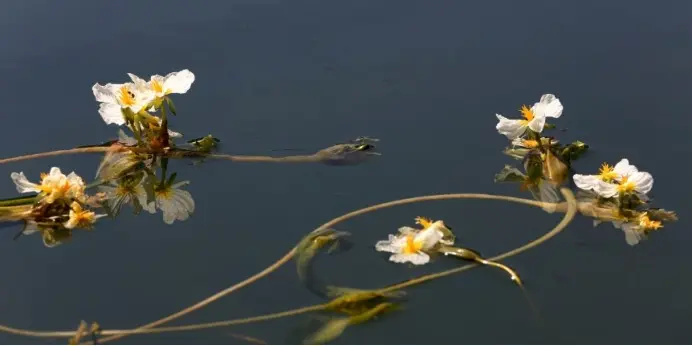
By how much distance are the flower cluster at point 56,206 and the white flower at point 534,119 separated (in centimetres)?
75

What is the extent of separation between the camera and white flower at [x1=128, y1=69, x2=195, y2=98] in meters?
1.70

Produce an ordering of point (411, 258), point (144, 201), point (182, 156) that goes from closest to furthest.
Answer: point (411, 258), point (144, 201), point (182, 156)

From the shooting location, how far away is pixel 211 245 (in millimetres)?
1507

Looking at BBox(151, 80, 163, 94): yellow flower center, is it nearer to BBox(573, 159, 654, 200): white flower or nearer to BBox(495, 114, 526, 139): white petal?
BBox(495, 114, 526, 139): white petal

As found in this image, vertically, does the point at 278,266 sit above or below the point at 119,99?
below

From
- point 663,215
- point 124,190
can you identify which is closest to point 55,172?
point 124,190

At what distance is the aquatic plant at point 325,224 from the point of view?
1369 mm

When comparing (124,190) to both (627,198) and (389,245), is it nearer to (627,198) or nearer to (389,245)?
(389,245)

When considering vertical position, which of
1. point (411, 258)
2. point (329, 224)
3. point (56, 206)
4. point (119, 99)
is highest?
point (119, 99)

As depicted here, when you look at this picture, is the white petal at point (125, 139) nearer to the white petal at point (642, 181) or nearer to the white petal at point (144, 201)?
the white petal at point (144, 201)

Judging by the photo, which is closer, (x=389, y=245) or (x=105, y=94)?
(x=389, y=245)

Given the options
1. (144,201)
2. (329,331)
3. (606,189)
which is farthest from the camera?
(144,201)

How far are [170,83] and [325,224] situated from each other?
0.44 metres

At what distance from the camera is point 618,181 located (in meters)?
1.55
